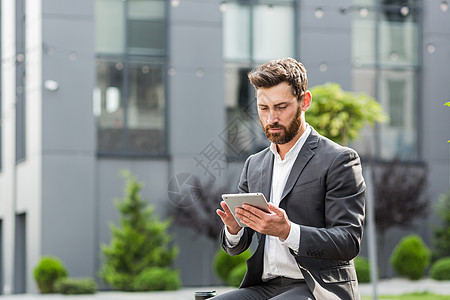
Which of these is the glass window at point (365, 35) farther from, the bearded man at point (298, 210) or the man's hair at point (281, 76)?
the man's hair at point (281, 76)

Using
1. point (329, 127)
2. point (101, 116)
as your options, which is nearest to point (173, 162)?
point (101, 116)

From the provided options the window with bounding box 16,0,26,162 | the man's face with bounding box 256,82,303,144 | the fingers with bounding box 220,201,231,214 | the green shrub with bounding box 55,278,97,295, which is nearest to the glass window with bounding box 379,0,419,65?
the window with bounding box 16,0,26,162

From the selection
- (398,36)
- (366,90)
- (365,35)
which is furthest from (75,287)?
(398,36)

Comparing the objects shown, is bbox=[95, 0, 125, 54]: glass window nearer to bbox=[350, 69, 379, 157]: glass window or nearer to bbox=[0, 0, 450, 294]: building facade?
bbox=[0, 0, 450, 294]: building facade

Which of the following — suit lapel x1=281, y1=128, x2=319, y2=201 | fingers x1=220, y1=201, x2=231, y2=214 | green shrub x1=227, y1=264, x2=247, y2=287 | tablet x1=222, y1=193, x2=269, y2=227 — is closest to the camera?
tablet x1=222, y1=193, x2=269, y2=227

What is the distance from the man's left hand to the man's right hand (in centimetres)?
21

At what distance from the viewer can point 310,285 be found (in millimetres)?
3248

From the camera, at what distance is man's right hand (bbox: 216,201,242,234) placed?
3.36 meters

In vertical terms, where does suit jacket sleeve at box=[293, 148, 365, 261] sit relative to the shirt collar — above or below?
below

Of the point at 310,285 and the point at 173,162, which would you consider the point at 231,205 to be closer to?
the point at 310,285

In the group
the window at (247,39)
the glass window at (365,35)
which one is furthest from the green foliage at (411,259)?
the glass window at (365,35)

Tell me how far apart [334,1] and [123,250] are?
24.6 ft

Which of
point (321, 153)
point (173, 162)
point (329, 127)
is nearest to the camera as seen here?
point (321, 153)

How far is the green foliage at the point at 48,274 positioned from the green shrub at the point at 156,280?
155cm
